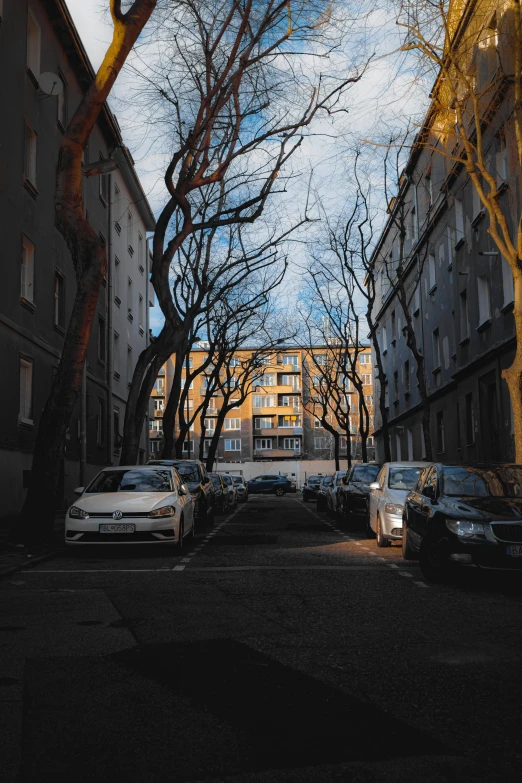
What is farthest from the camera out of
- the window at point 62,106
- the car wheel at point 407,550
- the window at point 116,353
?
the window at point 116,353

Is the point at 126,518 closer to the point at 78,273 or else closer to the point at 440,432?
the point at 78,273

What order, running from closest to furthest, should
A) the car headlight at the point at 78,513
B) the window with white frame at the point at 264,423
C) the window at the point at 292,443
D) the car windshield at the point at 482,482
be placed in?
the car windshield at the point at 482,482
the car headlight at the point at 78,513
the window with white frame at the point at 264,423
the window at the point at 292,443

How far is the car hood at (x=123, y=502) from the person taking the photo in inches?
526

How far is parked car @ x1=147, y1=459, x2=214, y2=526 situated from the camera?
68.3 ft

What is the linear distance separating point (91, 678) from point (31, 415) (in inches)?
686

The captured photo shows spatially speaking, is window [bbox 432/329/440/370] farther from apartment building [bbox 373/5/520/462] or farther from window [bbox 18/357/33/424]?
window [bbox 18/357/33/424]

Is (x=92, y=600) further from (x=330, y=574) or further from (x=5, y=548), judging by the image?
(x=5, y=548)

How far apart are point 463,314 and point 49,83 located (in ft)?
48.3

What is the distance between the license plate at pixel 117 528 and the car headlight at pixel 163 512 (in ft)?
1.24

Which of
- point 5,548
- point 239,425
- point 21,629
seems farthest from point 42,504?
point 239,425

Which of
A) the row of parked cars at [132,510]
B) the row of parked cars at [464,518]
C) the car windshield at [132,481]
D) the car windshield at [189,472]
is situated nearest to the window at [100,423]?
the car windshield at [189,472]

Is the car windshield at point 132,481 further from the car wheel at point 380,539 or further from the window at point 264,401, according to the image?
the window at point 264,401

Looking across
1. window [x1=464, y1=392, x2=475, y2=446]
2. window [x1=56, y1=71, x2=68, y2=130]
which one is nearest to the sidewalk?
window [x1=56, y1=71, x2=68, y2=130]

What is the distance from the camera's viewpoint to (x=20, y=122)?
21094 millimetres
